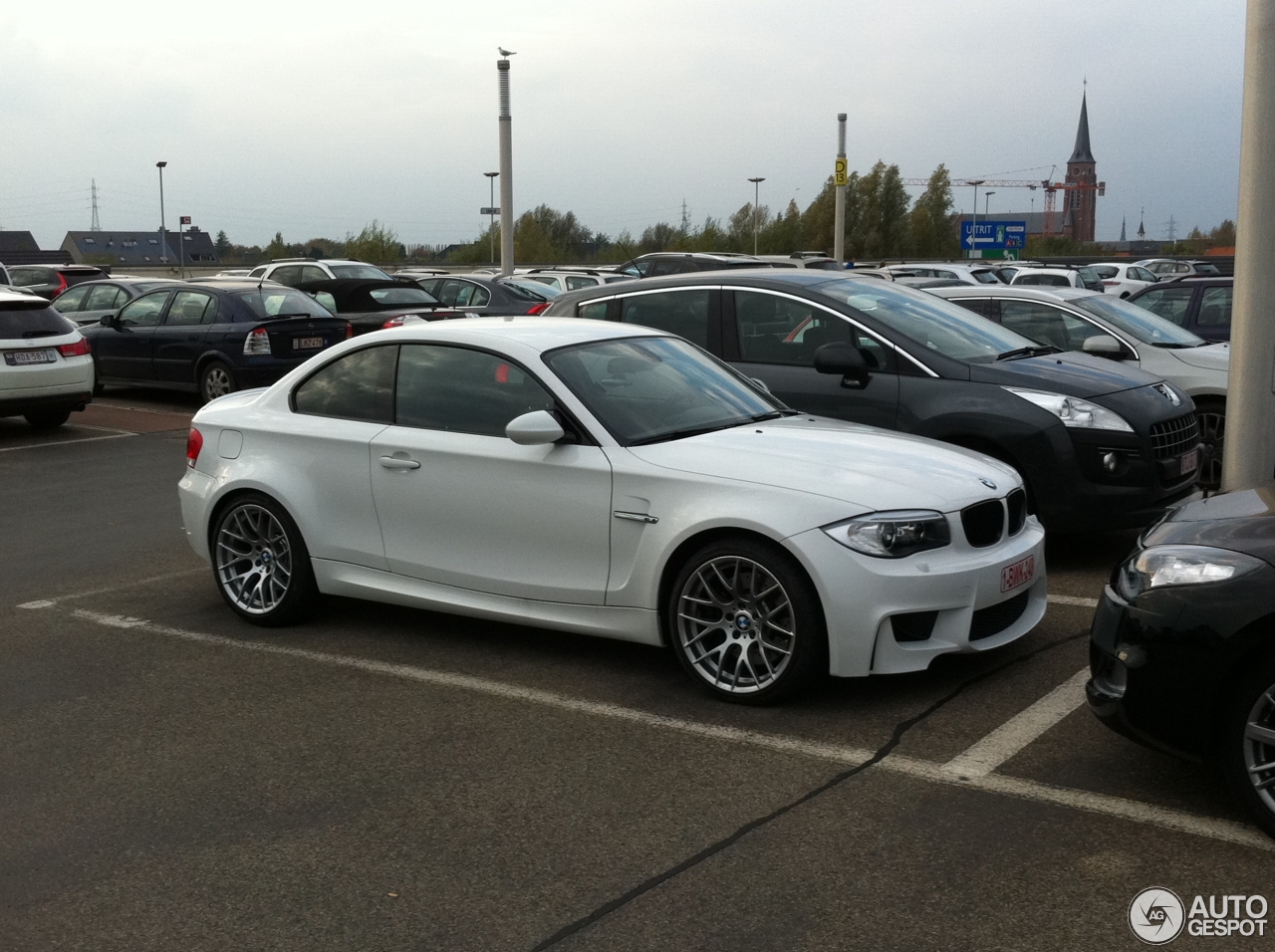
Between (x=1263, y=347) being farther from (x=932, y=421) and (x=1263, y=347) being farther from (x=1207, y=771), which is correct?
(x=1207, y=771)

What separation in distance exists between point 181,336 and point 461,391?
1173cm

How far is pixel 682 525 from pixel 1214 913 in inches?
97.7

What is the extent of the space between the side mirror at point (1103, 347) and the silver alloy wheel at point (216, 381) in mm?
10485

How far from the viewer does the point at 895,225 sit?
244 feet

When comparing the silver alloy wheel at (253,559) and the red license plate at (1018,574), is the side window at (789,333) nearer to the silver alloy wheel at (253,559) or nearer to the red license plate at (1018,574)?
the red license plate at (1018,574)

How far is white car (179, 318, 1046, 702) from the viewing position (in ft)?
17.2

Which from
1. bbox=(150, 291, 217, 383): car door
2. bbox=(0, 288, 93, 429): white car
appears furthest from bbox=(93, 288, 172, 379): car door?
bbox=(0, 288, 93, 429): white car

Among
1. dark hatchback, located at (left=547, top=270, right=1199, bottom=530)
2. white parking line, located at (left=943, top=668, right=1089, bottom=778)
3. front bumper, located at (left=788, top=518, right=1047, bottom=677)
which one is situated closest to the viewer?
white parking line, located at (left=943, top=668, right=1089, bottom=778)

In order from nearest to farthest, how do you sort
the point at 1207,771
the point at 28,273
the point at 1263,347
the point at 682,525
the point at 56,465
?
the point at 1207,771
the point at 682,525
the point at 1263,347
the point at 56,465
the point at 28,273

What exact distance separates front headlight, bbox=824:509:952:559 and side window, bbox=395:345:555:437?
1.55 metres

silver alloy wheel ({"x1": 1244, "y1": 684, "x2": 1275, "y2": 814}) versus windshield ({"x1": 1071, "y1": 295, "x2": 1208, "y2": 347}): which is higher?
windshield ({"x1": 1071, "y1": 295, "x2": 1208, "y2": 347})

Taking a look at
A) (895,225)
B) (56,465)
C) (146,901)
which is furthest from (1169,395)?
(895,225)

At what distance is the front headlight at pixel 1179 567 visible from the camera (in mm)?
4078

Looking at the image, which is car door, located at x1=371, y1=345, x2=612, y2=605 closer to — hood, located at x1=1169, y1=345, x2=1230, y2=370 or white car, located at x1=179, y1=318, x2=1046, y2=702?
white car, located at x1=179, y1=318, x2=1046, y2=702
